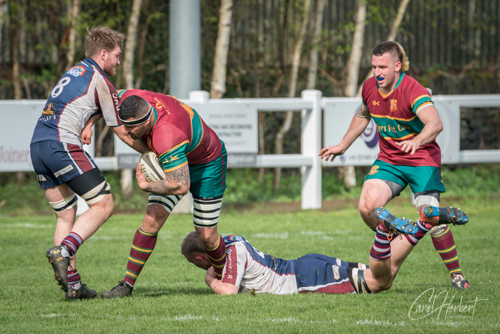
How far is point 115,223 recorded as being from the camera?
36.7ft

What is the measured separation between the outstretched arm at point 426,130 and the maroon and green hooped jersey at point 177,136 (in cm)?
162

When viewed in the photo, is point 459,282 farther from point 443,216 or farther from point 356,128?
point 356,128

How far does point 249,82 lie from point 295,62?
288 cm

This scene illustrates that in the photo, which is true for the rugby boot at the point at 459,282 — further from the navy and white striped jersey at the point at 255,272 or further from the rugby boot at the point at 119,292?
the rugby boot at the point at 119,292

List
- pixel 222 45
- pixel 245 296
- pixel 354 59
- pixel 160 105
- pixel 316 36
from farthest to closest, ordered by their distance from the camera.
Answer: pixel 354 59 < pixel 316 36 < pixel 222 45 < pixel 245 296 < pixel 160 105

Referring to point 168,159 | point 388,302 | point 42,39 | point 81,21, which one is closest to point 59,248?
point 168,159

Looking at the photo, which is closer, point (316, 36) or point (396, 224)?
point (396, 224)

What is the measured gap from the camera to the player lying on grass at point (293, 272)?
6.16m

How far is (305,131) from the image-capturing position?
12391 millimetres

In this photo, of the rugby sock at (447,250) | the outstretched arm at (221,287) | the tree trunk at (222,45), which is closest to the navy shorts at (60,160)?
the outstretched arm at (221,287)

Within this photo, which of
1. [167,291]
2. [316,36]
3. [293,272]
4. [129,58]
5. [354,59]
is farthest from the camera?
[354,59]

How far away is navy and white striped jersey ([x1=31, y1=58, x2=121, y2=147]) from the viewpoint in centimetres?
596

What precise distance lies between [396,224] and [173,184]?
68.8 inches
